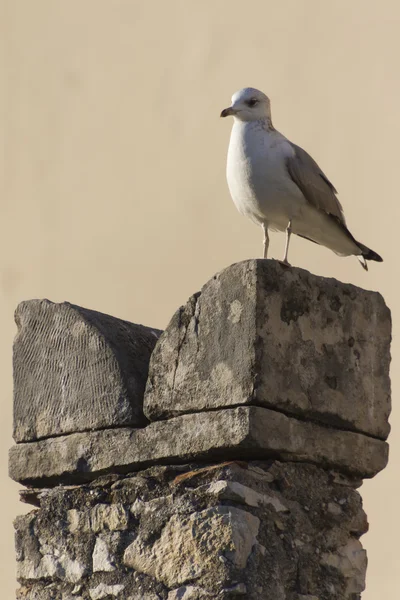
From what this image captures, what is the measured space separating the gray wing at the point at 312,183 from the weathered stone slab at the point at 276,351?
2.98ft

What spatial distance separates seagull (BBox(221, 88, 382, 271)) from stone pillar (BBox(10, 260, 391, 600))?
785 millimetres

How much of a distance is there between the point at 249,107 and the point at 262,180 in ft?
1.88

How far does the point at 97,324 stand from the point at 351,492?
1.27 m

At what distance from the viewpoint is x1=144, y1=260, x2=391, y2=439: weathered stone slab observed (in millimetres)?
4316

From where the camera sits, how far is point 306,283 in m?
4.50

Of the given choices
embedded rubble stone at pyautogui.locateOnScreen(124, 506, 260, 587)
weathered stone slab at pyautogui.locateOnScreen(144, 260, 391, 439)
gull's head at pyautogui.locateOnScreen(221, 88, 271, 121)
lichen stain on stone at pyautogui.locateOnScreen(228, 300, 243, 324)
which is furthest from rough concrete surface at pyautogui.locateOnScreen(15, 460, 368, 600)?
gull's head at pyautogui.locateOnScreen(221, 88, 271, 121)

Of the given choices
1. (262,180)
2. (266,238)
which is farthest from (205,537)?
(262,180)

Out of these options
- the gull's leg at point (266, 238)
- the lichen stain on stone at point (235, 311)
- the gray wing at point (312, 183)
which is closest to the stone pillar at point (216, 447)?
the lichen stain on stone at point (235, 311)

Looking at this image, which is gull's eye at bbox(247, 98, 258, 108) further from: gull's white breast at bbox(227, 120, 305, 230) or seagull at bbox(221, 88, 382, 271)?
gull's white breast at bbox(227, 120, 305, 230)

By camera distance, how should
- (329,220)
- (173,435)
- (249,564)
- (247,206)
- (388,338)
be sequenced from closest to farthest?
(249,564), (173,435), (388,338), (247,206), (329,220)

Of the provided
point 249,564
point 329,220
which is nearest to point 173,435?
point 249,564

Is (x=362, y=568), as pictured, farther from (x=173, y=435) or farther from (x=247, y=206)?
(x=247, y=206)

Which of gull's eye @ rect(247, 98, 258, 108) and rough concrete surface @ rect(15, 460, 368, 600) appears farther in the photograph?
gull's eye @ rect(247, 98, 258, 108)

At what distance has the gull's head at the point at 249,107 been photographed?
5.62 metres
